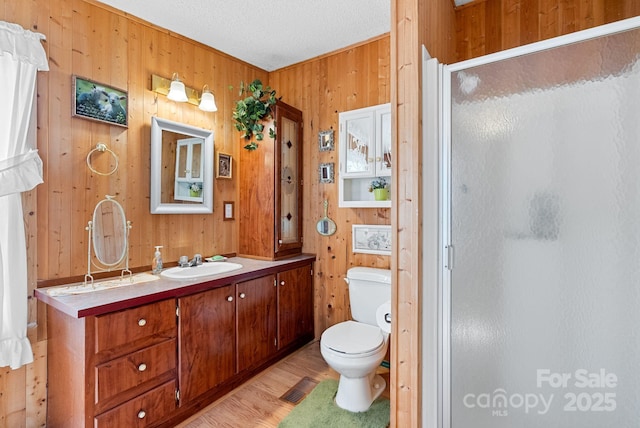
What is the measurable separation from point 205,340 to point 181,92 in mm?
1677

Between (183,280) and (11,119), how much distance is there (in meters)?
1.18

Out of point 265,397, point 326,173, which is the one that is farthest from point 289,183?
point 265,397

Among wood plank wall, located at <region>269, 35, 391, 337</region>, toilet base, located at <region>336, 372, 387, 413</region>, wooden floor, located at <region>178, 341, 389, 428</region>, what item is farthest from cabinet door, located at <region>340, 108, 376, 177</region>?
wooden floor, located at <region>178, 341, 389, 428</region>

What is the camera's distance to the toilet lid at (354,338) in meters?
1.81

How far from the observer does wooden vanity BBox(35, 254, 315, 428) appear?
4.66 ft

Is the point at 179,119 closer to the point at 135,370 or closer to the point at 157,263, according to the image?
the point at 157,263

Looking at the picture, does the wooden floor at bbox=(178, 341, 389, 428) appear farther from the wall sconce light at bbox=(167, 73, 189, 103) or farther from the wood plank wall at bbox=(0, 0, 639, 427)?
the wall sconce light at bbox=(167, 73, 189, 103)

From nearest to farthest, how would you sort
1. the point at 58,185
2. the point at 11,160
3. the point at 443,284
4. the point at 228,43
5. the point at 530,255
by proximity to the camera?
1. the point at 530,255
2. the point at 443,284
3. the point at 11,160
4. the point at 58,185
5. the point at 228,43

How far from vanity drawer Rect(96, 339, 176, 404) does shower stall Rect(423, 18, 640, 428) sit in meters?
1.35

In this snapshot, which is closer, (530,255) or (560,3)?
(530,255)

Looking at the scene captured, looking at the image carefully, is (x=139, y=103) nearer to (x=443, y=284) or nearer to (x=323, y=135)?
(x=323, y=135)

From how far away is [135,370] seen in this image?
60.7 inches

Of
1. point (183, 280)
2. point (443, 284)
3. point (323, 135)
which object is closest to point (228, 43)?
point (323, 135)

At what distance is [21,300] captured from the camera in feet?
5.11
